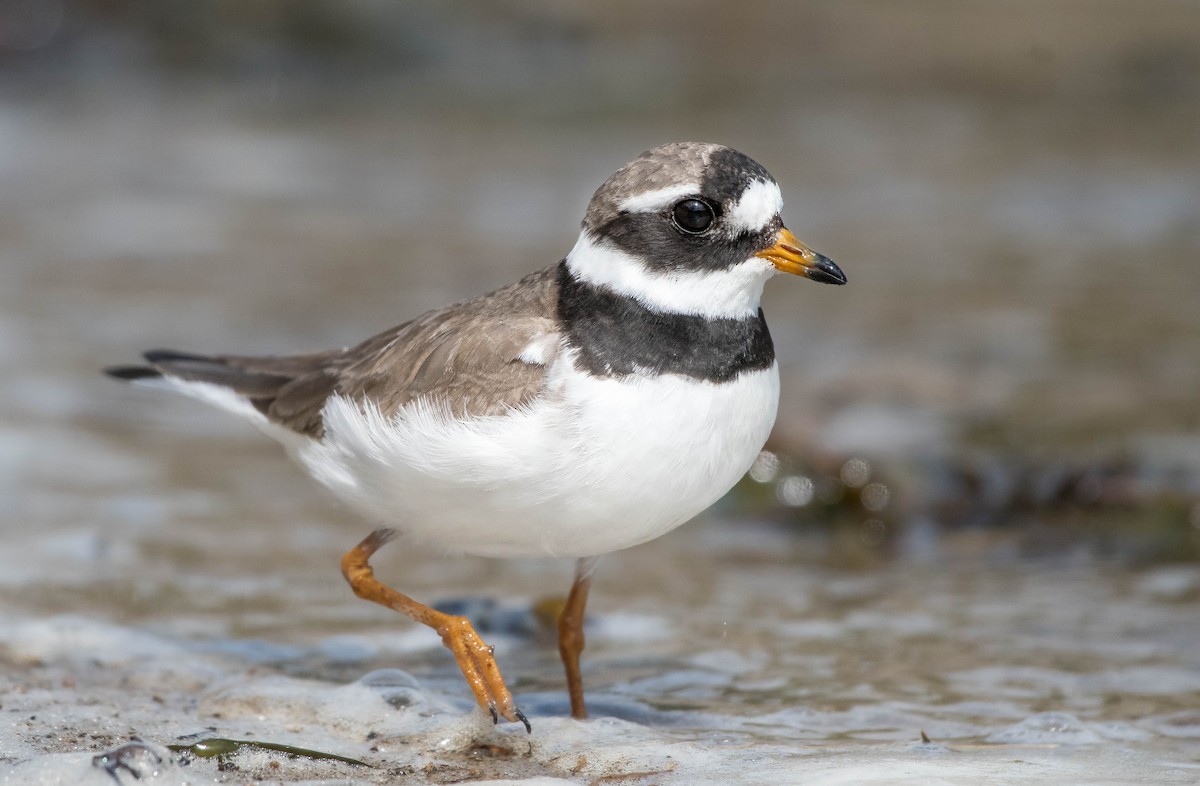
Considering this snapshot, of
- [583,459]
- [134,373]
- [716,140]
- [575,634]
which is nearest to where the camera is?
[583,459]

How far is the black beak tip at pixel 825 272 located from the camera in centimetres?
445

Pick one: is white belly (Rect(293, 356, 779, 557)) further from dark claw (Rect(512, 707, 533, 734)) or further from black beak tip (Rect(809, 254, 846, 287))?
dark claw (Rect(512, 707, 533, 734))

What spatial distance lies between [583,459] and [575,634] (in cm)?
107

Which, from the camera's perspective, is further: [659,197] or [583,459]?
[659,197]

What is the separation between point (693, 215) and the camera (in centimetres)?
437

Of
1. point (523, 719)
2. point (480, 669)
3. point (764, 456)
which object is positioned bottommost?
point (523, 719)

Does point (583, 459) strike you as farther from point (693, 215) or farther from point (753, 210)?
point (753, 210)

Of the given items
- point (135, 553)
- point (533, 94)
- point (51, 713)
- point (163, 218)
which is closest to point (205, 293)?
point (163, 218)

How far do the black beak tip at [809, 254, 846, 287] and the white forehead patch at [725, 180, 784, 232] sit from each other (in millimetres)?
201

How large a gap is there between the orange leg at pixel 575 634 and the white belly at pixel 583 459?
55 cm

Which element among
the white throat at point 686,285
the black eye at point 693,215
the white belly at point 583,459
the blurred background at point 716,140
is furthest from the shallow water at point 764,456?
the black eye at point 693,215

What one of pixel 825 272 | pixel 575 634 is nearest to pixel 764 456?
pixel 575 634

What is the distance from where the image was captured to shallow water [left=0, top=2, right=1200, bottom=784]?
4.61m

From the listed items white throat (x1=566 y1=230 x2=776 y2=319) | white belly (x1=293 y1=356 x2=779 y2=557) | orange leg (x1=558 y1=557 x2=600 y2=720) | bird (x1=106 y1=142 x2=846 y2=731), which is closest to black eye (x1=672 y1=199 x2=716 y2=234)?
bird (x1=106 y1=142 x2=846 y2=731)
